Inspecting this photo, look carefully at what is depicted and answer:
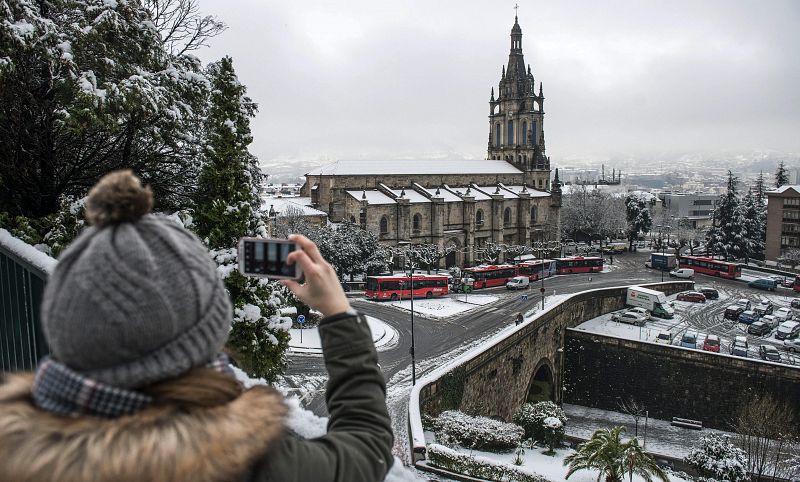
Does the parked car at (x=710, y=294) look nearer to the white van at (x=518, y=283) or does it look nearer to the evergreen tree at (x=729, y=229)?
the white van at (x=518, y=283)

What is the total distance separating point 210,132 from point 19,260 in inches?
440

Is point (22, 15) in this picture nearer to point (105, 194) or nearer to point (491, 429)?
point (105, 194)

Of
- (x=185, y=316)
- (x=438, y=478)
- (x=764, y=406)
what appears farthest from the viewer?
(x=764, y=406)

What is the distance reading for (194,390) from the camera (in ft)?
3.92

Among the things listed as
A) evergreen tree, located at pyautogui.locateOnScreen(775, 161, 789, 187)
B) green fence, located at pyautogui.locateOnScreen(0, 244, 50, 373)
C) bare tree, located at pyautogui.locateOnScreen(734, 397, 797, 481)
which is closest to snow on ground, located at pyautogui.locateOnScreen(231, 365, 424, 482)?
green fence, located at pyautogui.locateOnScreen(0, 244, 50, 373)

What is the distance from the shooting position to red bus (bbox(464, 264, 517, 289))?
38716 millimetres

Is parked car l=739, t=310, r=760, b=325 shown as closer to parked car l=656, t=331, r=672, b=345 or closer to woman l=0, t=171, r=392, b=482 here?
parked car l=656, t=331, r=672, b=345

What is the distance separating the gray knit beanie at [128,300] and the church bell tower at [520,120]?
57.4 metres

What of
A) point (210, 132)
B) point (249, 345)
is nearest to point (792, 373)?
point (249, 345)

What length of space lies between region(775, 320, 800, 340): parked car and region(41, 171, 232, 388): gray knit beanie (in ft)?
117

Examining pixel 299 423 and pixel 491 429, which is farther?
pixel 491 429

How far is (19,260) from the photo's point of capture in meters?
3.61

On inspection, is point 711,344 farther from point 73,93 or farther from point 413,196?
point 73,93

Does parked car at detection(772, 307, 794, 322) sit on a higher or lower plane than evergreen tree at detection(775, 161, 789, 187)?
lower
